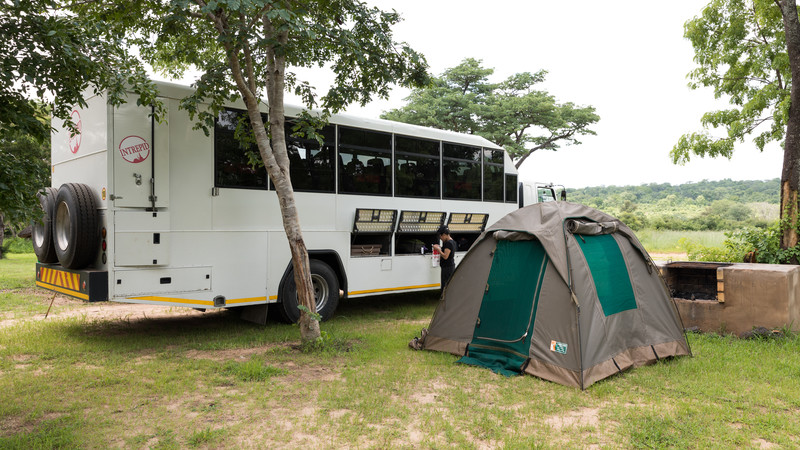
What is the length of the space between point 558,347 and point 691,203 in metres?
68.0

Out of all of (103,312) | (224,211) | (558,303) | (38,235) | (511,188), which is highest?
(511,188)

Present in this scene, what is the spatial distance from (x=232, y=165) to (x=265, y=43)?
75.9 inches

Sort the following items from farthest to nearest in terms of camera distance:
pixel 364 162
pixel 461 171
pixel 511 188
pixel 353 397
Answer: pixel 511 188
pixel 461 171
pixel 364 162
pixel 353 397

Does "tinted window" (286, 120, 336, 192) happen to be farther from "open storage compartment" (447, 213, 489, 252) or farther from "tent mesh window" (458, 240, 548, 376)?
"tent mesh window" (458, 240, 548, 376)

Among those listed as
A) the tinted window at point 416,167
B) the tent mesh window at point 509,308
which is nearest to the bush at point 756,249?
the tinted window at point 416,167

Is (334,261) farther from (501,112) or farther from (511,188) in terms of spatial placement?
(501,112)

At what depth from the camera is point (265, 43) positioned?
560 cm

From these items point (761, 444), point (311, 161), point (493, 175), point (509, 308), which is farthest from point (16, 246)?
point (761, 444)

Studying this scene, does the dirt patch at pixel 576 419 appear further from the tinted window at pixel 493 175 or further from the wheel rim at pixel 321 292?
the tinted window at pixel 493 175

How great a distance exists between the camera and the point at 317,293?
7.81 m

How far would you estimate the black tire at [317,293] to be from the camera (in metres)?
7.38

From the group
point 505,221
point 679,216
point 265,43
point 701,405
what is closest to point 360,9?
point 265,43

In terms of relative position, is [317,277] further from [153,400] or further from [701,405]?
[701,405]

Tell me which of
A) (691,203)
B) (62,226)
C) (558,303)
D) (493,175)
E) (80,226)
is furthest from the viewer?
(691,203)
